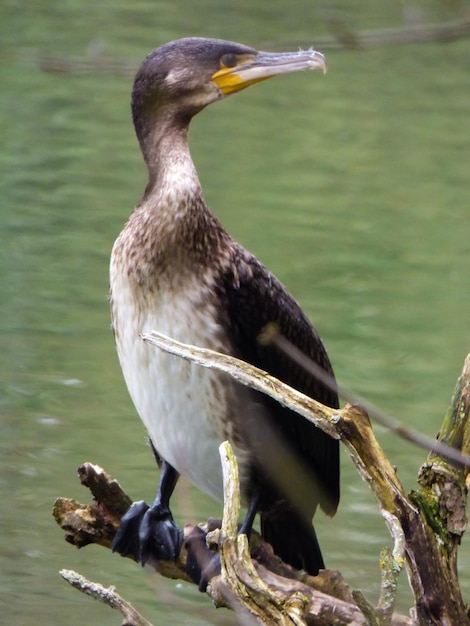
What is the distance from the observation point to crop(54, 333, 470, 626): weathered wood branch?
2.45m

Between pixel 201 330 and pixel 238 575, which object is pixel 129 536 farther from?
pixel 238 575

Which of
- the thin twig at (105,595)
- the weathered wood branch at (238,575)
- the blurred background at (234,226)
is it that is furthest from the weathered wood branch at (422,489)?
the thin twig at (105,595)

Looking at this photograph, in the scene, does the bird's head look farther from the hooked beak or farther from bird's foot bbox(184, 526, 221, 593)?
bird's foot bbox(184, 526, 221, 593)

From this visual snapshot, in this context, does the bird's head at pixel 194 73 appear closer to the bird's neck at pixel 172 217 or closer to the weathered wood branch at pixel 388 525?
the bird's neck at pixel 172 217

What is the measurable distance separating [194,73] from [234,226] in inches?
193

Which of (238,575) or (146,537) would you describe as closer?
(238,575)

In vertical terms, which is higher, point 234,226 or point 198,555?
point 198,555

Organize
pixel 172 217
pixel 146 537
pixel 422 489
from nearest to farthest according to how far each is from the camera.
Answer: pixel 422 489 → pixel 146 537 → pixel 172 217

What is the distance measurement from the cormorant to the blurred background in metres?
0.17

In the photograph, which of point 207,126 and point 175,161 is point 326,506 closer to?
point 175,161

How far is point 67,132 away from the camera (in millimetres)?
10234

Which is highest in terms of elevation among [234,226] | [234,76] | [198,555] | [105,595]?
[234,76]

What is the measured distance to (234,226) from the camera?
27.5 ft

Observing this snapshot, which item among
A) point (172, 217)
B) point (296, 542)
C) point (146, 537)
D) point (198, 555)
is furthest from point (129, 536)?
point (172, 217)
